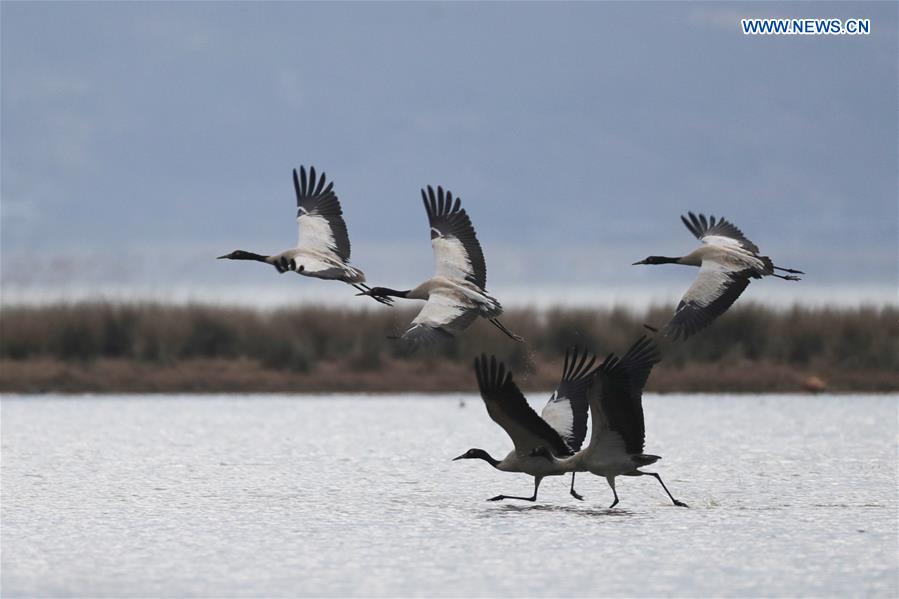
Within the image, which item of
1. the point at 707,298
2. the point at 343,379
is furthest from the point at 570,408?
the point at 343,379

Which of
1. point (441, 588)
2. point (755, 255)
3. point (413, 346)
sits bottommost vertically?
point (441, 588)

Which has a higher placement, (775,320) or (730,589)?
(775,320)

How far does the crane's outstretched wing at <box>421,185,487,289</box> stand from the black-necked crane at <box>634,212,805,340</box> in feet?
5.98

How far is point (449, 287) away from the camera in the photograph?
1436cm

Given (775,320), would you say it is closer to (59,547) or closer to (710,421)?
(710,421)

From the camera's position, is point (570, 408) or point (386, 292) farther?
point (570, 408)

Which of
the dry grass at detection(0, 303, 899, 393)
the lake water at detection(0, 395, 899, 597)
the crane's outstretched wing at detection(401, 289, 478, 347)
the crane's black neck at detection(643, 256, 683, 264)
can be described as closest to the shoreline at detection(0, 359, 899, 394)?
the dry grass at detection(0, 303, 899, 393)

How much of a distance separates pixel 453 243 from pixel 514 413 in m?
1.69

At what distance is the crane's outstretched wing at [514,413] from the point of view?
14430mm

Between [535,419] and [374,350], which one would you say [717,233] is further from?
[374,350]

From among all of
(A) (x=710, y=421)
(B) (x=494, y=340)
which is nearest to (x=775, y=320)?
(B) (x=494, y=340)

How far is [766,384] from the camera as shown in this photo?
31.2 metres

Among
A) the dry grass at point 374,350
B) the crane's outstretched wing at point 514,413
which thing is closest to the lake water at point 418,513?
the crane's outstretched wing at point 514,413

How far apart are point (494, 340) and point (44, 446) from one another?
11.6 meters
